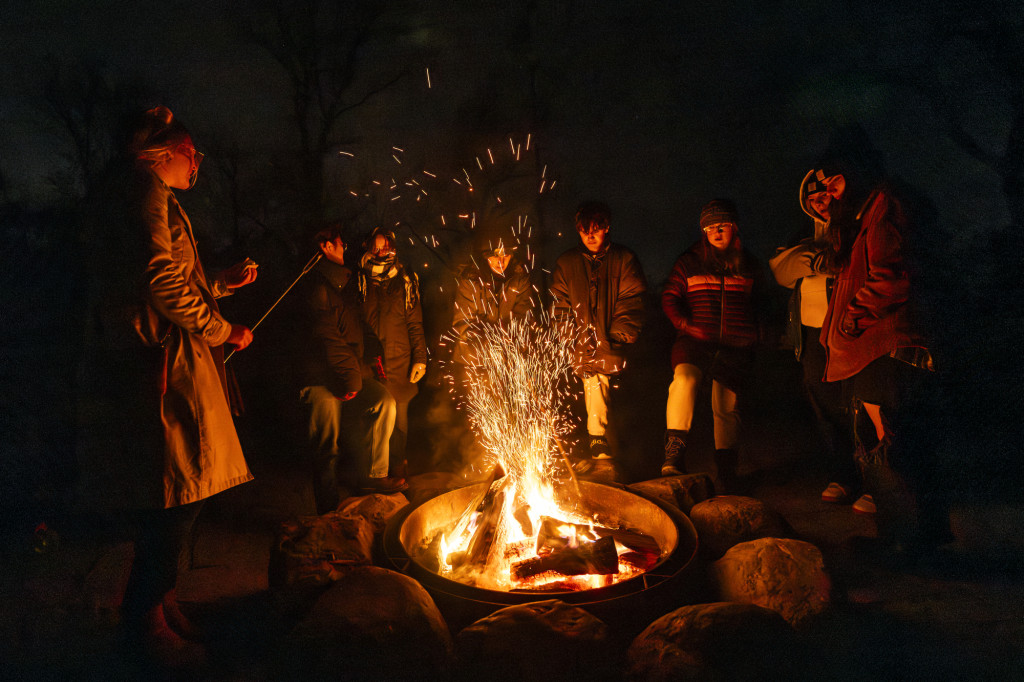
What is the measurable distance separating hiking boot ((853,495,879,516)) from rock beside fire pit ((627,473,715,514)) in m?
1.07

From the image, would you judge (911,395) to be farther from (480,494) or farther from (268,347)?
(268,347)

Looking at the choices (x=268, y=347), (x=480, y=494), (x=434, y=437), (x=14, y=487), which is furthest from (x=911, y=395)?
(x=14, y=487)

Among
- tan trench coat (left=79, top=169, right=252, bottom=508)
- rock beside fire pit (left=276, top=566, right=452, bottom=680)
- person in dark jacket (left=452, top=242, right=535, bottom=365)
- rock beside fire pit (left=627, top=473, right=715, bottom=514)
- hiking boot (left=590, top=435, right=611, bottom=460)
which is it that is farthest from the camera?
person in dark jacket (left=452, top=242, right=535, bottom=365)

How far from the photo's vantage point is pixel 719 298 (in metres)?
4.03

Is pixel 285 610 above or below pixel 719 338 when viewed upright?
below

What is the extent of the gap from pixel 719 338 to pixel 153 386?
140 inches

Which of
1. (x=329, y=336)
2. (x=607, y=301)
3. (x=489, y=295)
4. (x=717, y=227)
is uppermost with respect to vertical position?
(x=717, y=227)

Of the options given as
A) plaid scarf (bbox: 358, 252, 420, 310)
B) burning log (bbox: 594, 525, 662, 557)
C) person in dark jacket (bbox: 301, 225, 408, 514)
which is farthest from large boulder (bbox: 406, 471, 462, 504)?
plaid scarf (bbox: 358, 252, 420, 310)

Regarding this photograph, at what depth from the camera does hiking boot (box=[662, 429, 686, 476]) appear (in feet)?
12.9

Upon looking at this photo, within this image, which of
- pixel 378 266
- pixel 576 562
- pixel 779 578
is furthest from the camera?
pixel 378 266

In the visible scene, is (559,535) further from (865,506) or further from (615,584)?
(865,506)

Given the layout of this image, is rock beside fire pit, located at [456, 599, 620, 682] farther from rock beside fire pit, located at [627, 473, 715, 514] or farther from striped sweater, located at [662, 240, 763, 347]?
striped sweater, located at [662, 240, 763, 347]

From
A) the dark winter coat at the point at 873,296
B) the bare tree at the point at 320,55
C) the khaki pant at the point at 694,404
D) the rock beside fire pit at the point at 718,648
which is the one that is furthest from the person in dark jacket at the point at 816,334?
the bare tree at the point at 320,55

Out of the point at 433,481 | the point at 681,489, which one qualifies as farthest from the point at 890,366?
the point at 433,481
